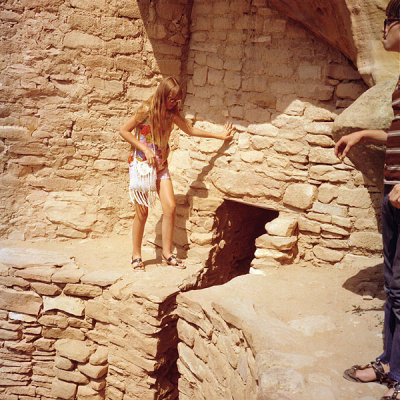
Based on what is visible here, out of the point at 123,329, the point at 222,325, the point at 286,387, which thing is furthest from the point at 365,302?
the point at 123,329

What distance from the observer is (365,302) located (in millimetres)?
3246

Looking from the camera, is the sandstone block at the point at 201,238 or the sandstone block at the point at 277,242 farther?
the sandstone block at the point at 201,238

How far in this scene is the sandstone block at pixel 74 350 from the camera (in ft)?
14.0

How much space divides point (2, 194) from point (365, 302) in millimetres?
3562

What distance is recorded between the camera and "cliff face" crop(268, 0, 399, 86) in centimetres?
328

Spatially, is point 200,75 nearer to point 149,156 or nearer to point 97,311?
point 149,156

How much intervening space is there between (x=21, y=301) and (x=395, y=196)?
352 cm

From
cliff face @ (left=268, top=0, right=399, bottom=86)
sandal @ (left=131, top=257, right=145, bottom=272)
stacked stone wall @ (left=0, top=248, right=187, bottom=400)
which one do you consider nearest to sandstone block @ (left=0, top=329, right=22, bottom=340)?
stacked stone wall @ (left=0, top=248, right=187, bottom=400)

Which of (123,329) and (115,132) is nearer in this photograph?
(123,329)

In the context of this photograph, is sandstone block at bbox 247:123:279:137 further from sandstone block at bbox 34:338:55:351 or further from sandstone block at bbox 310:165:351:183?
sandstone block at bbox 34:338:55:351

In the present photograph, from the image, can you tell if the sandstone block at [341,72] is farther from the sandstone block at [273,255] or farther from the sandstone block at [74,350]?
the sandstone block at [74,350]

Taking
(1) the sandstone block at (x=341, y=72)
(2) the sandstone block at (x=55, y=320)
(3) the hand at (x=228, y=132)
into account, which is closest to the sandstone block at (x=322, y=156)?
(1) the sandstone block at (x=341, y=72)

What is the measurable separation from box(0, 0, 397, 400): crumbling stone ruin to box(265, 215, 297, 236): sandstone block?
0.06ft

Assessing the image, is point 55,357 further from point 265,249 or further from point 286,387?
point 286,387
